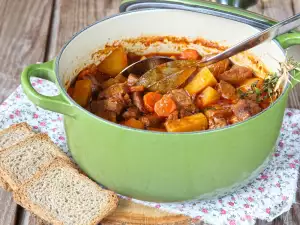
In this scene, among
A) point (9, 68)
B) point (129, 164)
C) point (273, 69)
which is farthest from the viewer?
point (9, 68)

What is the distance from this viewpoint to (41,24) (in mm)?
3021

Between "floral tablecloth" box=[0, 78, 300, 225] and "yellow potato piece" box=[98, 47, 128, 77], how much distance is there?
0.28m

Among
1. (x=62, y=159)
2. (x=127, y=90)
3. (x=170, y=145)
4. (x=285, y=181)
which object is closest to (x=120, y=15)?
(x=127, y=90)

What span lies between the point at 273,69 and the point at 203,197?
603 millimetres

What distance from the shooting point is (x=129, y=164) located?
171 centimetres

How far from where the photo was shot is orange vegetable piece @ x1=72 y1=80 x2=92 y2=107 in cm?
203

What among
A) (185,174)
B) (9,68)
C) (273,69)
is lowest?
(9,68)

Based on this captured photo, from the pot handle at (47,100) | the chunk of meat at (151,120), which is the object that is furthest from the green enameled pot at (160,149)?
the chunk of meat at (151,120)

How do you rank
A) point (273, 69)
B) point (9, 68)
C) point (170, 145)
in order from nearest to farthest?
point (170, 145) < point (273, 69) < point (9, 68)

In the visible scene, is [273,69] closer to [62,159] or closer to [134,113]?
[134,113]

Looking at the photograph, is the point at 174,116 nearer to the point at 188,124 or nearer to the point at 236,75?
the point at 188,124

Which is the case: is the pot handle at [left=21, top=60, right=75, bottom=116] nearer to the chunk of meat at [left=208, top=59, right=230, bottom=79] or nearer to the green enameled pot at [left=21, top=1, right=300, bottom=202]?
the green enameled pot at [left=21, top=1, right=300, bottom=202]

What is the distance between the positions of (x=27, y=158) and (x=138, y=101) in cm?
46

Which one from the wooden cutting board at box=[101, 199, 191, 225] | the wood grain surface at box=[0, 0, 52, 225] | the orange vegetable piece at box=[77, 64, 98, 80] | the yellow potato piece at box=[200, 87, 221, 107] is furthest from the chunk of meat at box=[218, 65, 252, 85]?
the wood grain surface at box=[0, 0, 52, 225]
